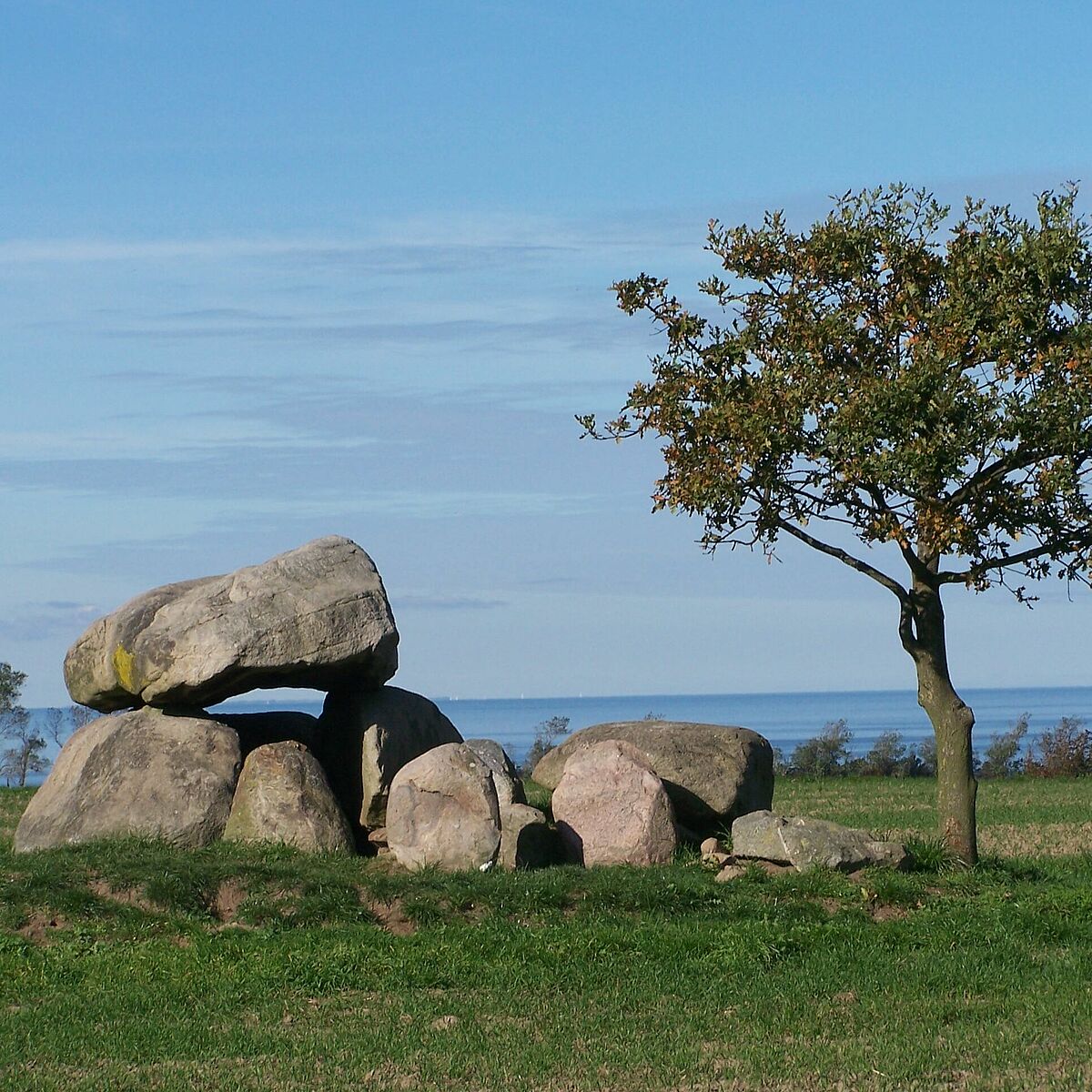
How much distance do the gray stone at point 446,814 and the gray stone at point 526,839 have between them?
133 millimetres

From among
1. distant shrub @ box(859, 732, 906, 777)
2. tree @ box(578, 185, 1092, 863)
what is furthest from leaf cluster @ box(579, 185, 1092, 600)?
distant shrub @ box(859, 732, 906, 777)

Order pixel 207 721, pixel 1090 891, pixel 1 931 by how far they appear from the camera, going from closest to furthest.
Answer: pixel 1 931 < pixel 1090 891 < pixel 207 721

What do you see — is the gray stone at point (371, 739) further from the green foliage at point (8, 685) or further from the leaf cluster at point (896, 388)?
the green foliage at point (8, 685)

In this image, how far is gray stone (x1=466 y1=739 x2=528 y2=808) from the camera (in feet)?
67.7

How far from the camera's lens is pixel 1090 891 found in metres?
17.4

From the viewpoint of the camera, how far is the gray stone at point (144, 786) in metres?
20.4

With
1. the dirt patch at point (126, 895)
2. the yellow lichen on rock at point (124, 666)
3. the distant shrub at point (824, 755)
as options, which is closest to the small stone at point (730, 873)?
the dirt patch at point (126, 895)

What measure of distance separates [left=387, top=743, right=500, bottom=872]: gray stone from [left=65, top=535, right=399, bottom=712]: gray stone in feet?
8.73

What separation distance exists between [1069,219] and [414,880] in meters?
12.1

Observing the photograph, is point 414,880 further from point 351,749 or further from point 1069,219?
point 1069,219

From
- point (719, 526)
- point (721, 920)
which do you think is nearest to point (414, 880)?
point (721, 920)

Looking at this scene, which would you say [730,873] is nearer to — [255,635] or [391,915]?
[391,915]

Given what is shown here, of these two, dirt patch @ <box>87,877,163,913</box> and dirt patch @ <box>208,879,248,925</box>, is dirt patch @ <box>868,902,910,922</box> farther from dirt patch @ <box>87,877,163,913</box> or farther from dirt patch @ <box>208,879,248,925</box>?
dirt patch @ <box>87,877,163,913</box>

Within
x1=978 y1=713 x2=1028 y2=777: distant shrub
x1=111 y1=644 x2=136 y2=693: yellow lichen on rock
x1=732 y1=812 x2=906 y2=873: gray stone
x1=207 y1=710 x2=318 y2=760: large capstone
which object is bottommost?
x1=978 y1=713 x2=1028 y2=777: distant shrub
